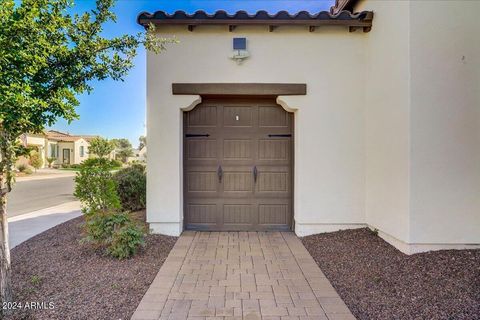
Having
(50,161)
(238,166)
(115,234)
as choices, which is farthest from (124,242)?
(50,161)

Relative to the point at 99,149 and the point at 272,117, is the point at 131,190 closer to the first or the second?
the point at 99,149

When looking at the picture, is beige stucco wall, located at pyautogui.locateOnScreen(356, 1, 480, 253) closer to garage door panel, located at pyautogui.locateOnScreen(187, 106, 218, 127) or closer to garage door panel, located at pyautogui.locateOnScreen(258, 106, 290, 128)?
garage door panel, located at pyautogui.locateOnScreen(258, 106, 290, 128)

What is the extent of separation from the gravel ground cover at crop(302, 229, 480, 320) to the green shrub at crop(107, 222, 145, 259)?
282 centimetres

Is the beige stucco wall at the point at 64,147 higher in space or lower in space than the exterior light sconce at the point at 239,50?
lower

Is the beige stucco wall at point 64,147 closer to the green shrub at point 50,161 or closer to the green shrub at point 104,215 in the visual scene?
the green shrub at point 50,161

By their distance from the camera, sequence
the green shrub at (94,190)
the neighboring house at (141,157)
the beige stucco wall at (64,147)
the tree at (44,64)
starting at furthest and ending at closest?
1. the beige stucco wall at (64,147)
2. the neighboring house at (141,157)
3. the green shrub at (94,190)
4. the tree at (44,64)

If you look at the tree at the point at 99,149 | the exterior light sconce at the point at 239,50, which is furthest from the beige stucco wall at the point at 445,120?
the tree at the point at 99,149

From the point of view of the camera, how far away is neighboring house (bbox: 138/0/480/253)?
4.43 meters

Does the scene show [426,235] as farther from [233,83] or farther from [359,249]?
[233,83]

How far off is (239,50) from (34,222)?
6.49 metres

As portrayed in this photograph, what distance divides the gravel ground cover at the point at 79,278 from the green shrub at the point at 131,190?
2268mm

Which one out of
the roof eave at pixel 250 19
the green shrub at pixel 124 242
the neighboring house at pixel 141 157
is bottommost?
the green shrub at pixel 124 242

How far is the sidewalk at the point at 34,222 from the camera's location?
6128 millimetres

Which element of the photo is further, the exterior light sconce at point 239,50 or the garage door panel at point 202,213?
the garage door panel at point 202,213
